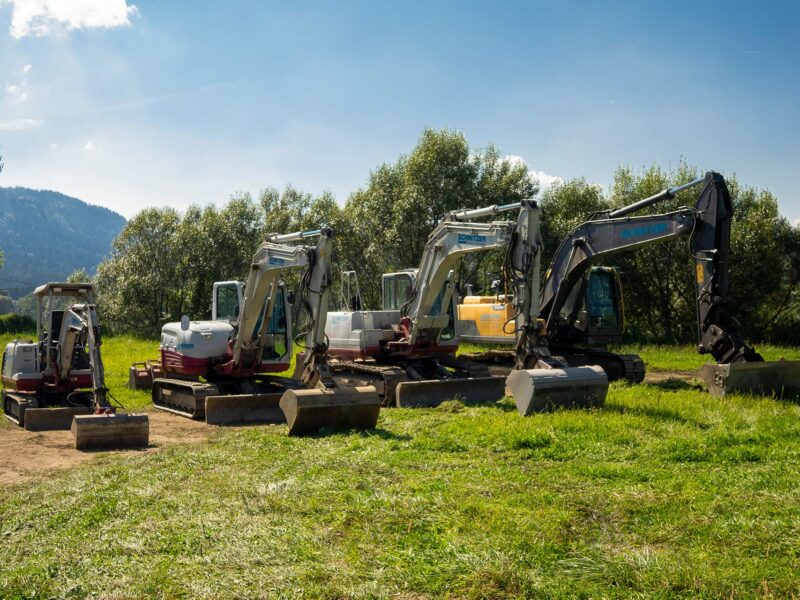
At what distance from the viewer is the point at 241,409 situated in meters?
14.0

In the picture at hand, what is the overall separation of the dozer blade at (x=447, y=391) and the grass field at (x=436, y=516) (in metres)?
3.81

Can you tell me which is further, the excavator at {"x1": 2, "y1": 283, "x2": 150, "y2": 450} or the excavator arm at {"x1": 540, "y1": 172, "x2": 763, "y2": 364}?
the excavator arm at {"x1": 540, "y1": 172, "x2": 763, "y2": 364}

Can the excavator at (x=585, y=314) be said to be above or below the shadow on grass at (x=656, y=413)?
above

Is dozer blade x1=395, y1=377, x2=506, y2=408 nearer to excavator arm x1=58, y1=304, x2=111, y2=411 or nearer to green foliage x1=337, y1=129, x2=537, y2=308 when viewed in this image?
excavator arm x1=58, y1=304, x2=111, y2=411

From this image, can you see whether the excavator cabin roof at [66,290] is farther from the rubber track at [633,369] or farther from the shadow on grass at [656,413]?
the rubber track at [633,369]

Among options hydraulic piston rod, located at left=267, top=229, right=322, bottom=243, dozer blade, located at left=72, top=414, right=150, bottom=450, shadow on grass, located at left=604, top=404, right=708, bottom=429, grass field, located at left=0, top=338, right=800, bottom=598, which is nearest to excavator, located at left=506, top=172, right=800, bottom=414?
shadow on grass, located at left=604, top=404, right=708, bottom=429

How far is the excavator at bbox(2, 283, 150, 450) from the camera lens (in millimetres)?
13523

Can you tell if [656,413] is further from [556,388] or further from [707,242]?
[707,242]

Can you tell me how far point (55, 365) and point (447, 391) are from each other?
24.3 feet

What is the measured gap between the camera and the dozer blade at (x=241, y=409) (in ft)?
45.3

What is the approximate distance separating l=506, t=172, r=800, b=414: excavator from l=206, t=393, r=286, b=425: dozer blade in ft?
14.9

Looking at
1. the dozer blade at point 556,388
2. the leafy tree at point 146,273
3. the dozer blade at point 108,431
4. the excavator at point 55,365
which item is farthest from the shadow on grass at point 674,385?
the leafy tree at point 146,273

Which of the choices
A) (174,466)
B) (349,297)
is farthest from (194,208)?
(174,466)

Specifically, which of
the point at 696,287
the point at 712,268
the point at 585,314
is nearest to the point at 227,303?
the point at 585,314
